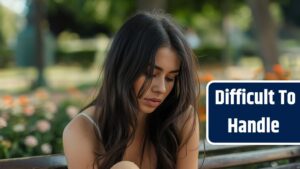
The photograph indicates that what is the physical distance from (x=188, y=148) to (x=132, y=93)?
445mm

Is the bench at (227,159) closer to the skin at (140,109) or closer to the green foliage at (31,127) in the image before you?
the skin at (140,109)

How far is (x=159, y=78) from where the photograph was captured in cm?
231

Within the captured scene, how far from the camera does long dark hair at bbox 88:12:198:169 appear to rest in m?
2.28

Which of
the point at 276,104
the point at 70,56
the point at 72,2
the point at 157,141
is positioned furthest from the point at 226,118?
the point at 70,56

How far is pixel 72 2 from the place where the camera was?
835 inches

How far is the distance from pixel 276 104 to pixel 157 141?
44.6 inches

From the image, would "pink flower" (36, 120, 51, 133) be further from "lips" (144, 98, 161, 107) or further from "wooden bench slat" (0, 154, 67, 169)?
"lips" (144, 98, 161, 107)

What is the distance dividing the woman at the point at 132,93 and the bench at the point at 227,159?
0.28 meters

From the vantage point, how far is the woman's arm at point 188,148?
261 centimetres

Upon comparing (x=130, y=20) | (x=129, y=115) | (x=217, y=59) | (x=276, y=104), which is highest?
(x=130, y=20)

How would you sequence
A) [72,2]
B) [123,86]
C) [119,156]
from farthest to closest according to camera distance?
[72,2] < [119,156] < [123,86]

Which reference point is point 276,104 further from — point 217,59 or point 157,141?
point 217,59

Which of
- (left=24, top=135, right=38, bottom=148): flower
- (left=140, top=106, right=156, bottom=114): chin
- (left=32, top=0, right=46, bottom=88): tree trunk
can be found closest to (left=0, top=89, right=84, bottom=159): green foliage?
(left=24, top=135, right=38, bottom=148): flower

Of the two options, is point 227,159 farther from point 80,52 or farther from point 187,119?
point 80,52
